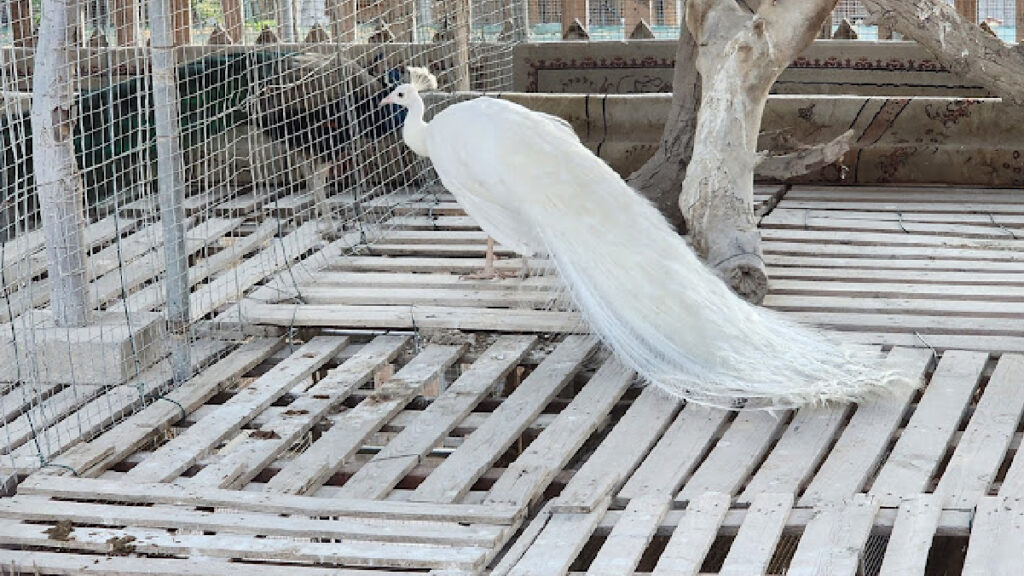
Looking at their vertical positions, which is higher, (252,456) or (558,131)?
(558,131)

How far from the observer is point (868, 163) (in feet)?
23.8

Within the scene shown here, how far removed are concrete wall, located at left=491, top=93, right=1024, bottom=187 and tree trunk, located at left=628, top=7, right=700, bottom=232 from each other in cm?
84

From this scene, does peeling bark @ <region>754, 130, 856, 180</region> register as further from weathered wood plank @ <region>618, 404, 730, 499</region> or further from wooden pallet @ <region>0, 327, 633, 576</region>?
weathered wood plank @ <region>618, 404, 730, 499</region>

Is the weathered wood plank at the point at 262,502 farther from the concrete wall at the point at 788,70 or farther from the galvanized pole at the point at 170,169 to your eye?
the concrete wall at the point at 788,70

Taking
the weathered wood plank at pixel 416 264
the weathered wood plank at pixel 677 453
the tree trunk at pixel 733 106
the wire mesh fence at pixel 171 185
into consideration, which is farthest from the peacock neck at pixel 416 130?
the weathered wood plank at pixel 677 453

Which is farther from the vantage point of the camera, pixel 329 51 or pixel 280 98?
pixel 329 51

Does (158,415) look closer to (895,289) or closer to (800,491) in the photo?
(800,491)

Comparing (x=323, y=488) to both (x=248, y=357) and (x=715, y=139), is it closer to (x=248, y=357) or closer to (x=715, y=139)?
(x=248, y=357)

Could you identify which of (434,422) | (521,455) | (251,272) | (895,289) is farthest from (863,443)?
(251,272)

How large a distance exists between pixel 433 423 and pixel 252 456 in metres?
0.51

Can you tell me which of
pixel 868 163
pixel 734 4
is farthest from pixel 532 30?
pixel 734 4

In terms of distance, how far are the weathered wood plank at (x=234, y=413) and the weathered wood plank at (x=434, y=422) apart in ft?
1.48

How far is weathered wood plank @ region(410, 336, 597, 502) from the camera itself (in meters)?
3.76

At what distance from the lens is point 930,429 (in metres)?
4.07
